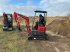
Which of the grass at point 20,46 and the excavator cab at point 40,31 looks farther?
the excavator cab at point 40,31

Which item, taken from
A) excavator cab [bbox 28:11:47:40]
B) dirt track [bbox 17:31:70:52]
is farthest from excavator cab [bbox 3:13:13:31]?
dirt track [bbox 17:31:70:52]

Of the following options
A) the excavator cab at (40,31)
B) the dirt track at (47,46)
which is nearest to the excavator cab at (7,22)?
the excavator cab at (40,31)

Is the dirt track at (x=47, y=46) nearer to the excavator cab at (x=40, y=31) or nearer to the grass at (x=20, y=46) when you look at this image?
the grass at (x=20, y=46)

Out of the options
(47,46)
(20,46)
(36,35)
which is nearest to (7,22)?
(36,35)

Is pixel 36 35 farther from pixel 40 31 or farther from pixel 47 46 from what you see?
pixel 47 46

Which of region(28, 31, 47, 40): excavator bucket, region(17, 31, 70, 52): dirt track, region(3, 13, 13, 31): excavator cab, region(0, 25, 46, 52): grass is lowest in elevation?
region(17, 31, 70, 52): dirt track

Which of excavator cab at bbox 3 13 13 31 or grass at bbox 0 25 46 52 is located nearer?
grass at bbox 0 25 46 52

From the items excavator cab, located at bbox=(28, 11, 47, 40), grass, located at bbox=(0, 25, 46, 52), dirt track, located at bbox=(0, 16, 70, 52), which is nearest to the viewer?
grass, located at bbox=(0, 25, 46, 52)

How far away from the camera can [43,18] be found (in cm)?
2777

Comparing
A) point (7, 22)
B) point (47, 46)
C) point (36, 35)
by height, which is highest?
point (7, 22)

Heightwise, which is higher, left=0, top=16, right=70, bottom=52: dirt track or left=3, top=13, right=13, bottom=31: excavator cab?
left=3, top=13, right=13, bottom=31: excavator cab

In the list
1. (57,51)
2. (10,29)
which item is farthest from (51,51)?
(10,29)

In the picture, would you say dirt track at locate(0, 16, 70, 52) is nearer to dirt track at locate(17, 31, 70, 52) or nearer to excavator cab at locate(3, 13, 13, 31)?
dirt track at locate(17, 31, 70, 52)

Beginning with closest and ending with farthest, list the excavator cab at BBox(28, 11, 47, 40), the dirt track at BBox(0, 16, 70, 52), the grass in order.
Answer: the grass → the dirt track at BBox(0, 16, 70, 52) → the excavator cab at BBox(28, 11, 47, 40)
